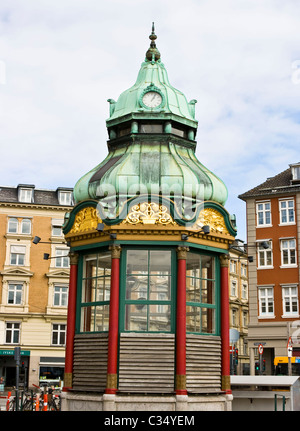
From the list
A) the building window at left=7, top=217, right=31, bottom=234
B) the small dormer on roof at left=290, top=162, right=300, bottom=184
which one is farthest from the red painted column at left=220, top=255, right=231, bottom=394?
the building window at left=7, top=217, right=31, bottom=234

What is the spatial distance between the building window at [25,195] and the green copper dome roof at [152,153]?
1783 inches

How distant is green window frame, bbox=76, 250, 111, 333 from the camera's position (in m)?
20.9

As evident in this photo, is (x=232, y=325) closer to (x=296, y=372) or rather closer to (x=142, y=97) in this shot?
(x=296, y=372)

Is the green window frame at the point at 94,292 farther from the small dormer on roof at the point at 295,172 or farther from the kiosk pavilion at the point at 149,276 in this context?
the small dormer on roof at the point at 295,172

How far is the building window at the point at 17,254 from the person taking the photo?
213 ft

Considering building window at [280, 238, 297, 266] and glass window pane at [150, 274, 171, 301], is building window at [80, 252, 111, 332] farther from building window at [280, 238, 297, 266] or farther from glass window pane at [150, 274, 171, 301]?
building window at [280, 238, 297, 266]

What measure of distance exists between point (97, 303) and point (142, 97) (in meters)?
7.26

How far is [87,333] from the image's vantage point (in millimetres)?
20828

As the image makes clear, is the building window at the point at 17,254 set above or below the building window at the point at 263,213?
below

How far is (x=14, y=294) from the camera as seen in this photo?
6419cm

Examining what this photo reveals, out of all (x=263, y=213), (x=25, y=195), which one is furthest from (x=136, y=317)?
(x=25, y=195)

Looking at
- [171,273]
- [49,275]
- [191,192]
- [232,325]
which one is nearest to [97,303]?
[171,273]

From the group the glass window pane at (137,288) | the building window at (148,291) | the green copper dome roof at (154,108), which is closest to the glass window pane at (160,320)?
the building window at (148,291)

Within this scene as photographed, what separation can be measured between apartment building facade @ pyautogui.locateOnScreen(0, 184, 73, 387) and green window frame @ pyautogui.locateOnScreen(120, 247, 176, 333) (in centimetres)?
4429
